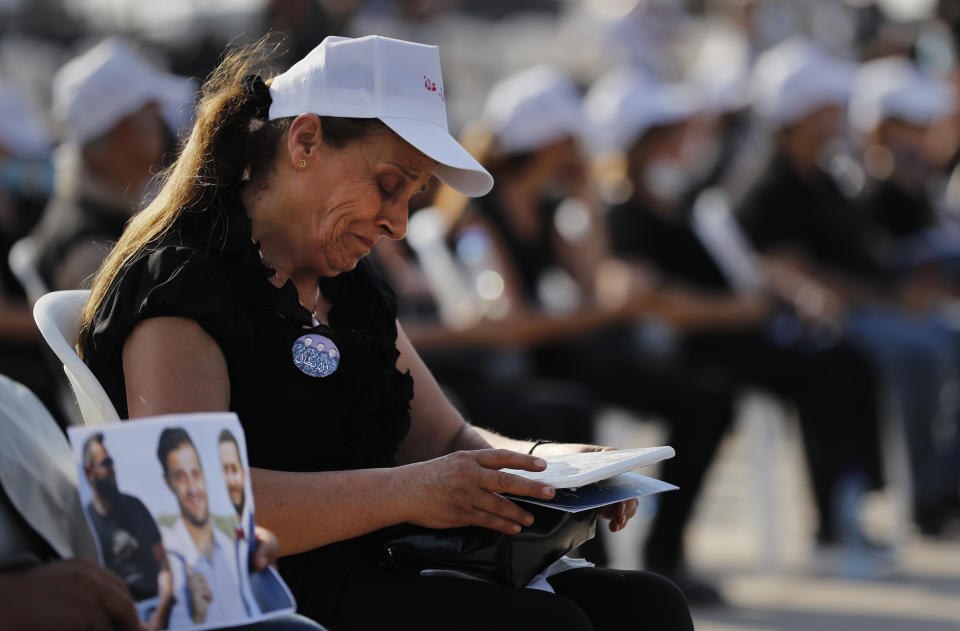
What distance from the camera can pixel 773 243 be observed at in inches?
247

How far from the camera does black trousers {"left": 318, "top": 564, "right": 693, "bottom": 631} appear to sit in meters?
2.13

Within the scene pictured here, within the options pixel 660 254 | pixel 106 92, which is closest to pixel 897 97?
pixel 660 254

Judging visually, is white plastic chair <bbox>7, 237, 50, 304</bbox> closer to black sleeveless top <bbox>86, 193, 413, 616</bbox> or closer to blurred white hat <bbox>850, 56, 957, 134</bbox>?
black sleeveless top <bbox>86, 193, 413, 616</bbox>

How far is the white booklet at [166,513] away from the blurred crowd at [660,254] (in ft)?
7.79

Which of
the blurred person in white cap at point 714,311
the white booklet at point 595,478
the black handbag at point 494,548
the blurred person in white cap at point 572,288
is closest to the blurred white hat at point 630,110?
the blurred person in white cap at point 714,311

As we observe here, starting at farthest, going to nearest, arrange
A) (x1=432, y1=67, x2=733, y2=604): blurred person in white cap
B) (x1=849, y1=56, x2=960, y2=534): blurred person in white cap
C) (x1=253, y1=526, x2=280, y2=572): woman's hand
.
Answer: (x1=849, y1=56, x2=960, y2=534): blurred person in white cap → (x1=432, y1=67, x2=733, y2=604): blurred person in white cap → (x1=253, y1=526, x2=280, y2=572): woman's hand

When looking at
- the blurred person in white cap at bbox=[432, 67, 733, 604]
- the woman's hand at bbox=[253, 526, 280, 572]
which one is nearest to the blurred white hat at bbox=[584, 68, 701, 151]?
the blurred person in white cap at bbox=[432, 67, 733, 604]

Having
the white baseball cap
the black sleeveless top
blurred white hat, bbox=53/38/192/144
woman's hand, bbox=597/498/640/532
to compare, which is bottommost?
woman's hand, bbox=597/498/640/532

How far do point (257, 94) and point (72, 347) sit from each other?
55 cm

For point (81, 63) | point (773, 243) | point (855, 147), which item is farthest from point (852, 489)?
point (81, 63)

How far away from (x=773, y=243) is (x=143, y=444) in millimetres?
4897

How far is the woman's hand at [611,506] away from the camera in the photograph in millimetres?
2393

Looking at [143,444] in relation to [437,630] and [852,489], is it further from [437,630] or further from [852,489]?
[852,489]

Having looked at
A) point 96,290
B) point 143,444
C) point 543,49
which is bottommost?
point 143,444
